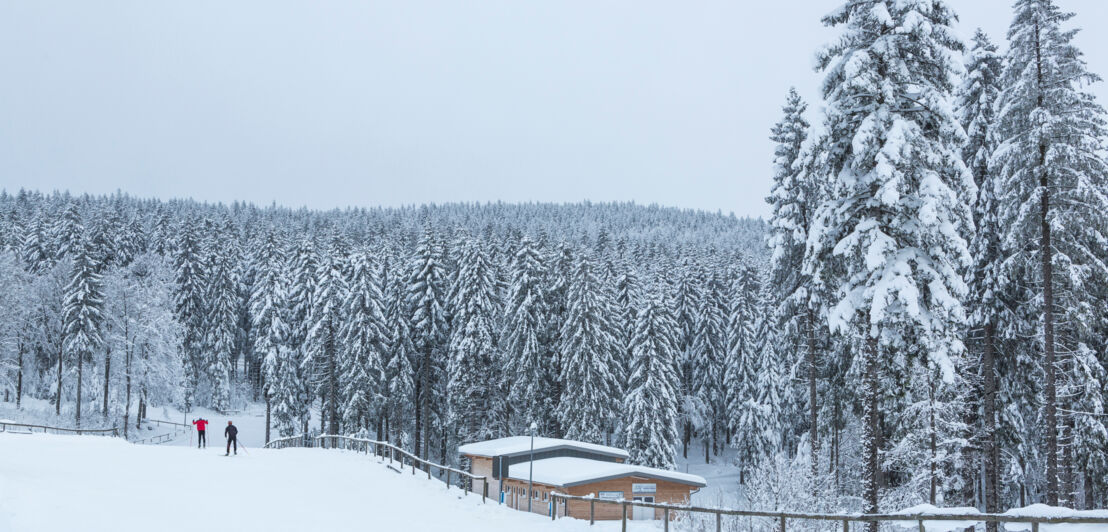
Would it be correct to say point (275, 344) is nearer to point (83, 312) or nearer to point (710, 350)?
point (83, 312)

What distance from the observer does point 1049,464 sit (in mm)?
22500

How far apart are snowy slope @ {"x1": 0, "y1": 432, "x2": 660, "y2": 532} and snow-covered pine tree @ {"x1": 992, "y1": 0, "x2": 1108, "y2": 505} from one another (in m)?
14.5

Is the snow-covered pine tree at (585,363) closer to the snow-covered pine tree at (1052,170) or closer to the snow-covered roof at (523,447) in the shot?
the snow-covered roof at (523,447)

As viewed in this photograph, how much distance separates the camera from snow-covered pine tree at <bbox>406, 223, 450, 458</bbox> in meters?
53.9

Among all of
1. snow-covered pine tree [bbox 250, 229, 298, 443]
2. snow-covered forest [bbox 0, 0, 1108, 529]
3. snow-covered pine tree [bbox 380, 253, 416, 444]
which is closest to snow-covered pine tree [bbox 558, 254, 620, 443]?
snow-covered forest [bbox 0, 0, 1108, 529]

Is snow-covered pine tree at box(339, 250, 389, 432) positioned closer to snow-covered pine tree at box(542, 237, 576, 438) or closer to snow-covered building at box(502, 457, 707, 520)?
snow-covered pine tree at box(542, 237, 576, 438)

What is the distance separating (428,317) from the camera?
5391 cm

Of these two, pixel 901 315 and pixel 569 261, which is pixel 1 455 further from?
pixel 569 261

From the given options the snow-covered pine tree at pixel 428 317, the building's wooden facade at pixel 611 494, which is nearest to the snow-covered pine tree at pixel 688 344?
the snow-covered pine tree at pixel 428 317

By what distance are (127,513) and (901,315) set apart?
1726cm

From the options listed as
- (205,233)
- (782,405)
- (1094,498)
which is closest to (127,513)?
(1094,498)

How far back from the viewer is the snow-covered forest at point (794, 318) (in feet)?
58.8

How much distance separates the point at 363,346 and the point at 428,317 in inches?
192

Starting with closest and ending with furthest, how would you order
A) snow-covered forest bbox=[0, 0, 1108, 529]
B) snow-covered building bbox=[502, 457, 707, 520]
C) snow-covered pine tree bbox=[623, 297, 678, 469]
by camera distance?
snow-covered forest bbox=[0, 0, 1108, 529] → snow-covered building bbox=[502, 457, 707, 520] → snow-covered pine tree bbox=[623, 297, 678, 469]
